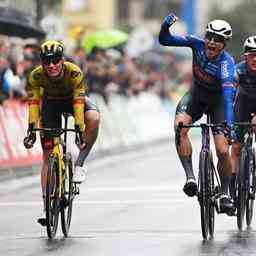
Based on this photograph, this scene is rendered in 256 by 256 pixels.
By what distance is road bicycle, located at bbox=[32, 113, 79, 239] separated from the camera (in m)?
12.6

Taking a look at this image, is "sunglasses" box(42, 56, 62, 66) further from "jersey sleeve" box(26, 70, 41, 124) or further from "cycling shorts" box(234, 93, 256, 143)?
"cycling shorts" box(234, 93, 256, 143)

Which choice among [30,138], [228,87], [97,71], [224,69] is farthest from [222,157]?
[97,71]

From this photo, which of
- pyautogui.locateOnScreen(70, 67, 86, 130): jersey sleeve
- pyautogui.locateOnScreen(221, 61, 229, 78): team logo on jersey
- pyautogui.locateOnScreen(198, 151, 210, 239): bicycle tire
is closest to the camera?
pyautogui.locateOnScreen(198, 151, 210, 239): bicycle tire

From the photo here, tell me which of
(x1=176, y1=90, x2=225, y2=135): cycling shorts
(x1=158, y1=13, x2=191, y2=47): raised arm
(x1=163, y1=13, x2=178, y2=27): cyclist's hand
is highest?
(x1=163, y1=13, x2=178, y2=27): cyclist's hand

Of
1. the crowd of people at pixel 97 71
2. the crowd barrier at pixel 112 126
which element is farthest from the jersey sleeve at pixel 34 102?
the crowd barrier at pixel 112 126

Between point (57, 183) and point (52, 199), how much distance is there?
0.70ft

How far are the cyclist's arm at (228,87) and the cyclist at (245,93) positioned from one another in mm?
1123

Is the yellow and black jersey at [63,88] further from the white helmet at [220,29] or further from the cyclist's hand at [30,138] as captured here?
the white helmet at [220,29]

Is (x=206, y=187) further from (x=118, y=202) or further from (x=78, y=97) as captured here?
Result: (x=118, y=202)

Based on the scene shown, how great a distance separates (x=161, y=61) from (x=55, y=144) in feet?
124

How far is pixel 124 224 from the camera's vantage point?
1396 centimetres

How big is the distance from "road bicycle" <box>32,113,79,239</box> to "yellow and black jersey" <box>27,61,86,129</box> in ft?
0.73

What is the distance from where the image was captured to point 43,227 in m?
13.9

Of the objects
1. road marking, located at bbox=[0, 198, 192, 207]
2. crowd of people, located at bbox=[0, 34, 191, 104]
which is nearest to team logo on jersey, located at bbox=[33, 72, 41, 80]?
road marking, located at bbox=[0, 198, 192, 207]
